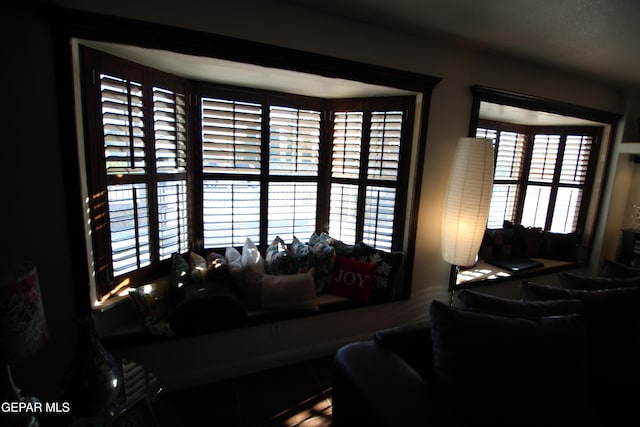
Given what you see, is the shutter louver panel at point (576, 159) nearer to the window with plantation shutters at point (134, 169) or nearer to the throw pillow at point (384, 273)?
the throw pillow at point (384, 273)

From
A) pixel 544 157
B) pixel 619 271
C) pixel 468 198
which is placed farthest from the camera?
pixel 544 157

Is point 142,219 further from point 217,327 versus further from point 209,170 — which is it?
point 217,327

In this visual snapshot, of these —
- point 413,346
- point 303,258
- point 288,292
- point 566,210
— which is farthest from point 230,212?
point 566,210

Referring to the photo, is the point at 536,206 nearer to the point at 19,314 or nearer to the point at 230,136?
the point at 230,136

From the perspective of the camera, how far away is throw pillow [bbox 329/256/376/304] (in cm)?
228

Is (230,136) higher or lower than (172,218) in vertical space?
higher

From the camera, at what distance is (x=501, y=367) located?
41.9 inches

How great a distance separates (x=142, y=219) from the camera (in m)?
1.90

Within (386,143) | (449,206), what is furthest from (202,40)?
(449,206)

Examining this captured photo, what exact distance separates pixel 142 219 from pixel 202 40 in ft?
3.56

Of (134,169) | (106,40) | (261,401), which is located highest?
(106,40)

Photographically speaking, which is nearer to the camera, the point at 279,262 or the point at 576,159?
the point at 279,262

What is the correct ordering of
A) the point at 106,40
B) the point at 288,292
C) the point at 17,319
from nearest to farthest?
the point at 17,319
the point at 106,40
the point at 288,292

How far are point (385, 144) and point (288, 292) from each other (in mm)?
1368
